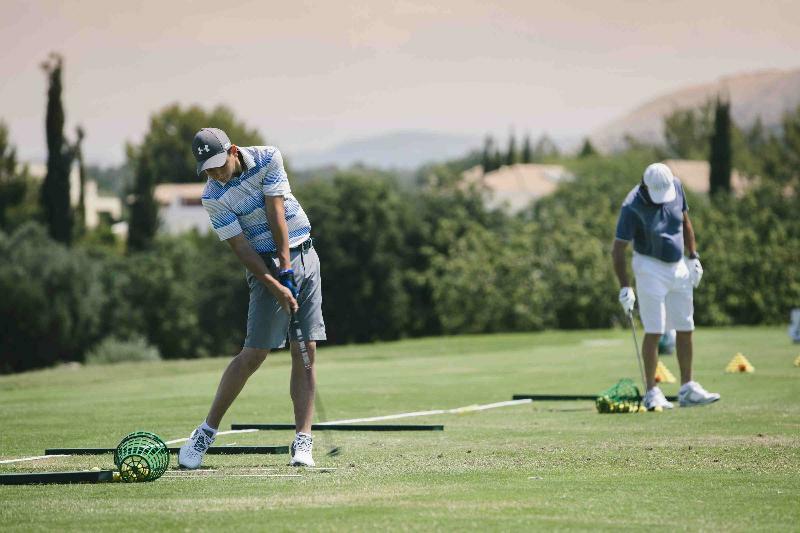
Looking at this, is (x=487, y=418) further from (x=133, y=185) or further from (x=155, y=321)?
(x=133, y=185)

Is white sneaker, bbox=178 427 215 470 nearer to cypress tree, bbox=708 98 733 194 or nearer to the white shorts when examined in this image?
the white shorts

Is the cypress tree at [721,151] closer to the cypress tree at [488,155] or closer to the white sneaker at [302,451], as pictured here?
the cypress tree at [488,155]

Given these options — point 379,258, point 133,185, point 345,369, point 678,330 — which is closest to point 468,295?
point 379,258

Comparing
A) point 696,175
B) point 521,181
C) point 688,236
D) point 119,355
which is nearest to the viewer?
point 688,236

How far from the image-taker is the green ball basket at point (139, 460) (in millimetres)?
8719

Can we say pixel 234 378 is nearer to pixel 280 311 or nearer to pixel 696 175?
pixel 280 311

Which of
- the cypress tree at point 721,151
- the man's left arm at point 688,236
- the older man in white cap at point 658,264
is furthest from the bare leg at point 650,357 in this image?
the cypress tree at point 721,151

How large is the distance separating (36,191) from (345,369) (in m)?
75.6

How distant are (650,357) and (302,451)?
18.4 feet

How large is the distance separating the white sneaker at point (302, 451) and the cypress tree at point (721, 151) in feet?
262

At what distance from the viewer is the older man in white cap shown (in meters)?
14.1

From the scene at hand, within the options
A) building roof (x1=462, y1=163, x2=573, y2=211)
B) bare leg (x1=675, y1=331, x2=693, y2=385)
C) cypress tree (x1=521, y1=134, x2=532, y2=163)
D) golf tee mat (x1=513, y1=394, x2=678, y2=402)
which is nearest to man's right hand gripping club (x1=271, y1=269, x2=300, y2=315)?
bare leg (x1=675, y1=331, x2=693, y2=385)

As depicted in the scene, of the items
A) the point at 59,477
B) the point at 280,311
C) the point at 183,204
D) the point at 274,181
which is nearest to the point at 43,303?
the point at 280,311

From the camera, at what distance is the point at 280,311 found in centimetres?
970
